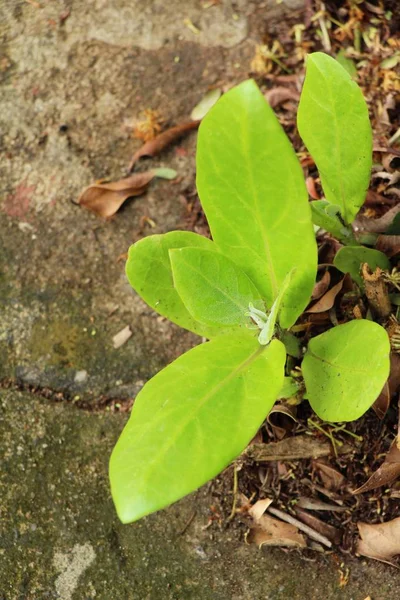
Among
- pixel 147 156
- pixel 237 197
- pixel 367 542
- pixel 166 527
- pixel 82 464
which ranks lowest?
pixel 367 542

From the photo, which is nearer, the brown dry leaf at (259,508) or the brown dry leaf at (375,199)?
the brown dry leaf at (259,508)

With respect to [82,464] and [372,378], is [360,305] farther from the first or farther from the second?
[82,464]

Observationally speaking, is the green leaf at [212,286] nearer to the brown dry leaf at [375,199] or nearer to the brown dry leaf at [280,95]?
the brown dry leaf at [375,199]

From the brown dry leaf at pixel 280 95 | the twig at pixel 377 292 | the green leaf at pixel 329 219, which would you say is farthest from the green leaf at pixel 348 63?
the twig at pixel 377 292

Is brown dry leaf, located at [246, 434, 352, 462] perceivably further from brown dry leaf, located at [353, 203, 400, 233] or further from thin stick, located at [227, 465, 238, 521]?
brown dry leaf, located at [353, 203, 400, 233]

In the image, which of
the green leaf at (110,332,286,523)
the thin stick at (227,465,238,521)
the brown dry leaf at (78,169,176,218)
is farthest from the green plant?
the brown dry leaf at (78,169,176,218)

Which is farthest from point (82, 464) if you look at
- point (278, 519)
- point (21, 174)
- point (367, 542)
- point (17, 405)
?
point (21, 174)

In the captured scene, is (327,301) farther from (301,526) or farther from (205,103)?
(205,103)
